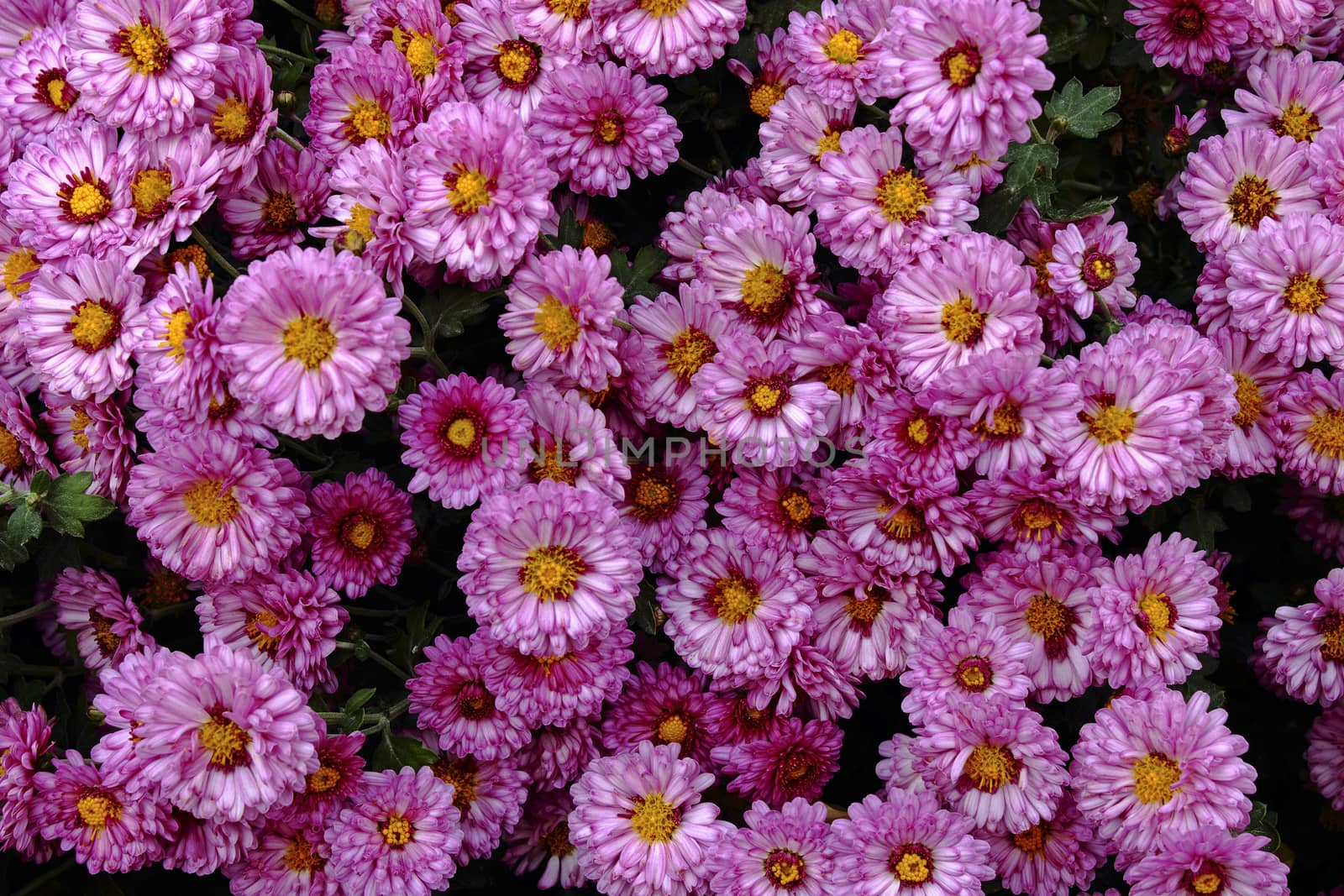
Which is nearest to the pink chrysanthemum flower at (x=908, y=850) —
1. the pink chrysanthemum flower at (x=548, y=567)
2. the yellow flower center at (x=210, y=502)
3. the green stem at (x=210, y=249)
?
the pink chrysanthemum flower at (x=548, y=567)

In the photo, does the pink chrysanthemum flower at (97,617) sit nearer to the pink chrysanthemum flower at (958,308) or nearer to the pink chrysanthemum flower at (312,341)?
the pink chrysanthemum flower at (312,341)

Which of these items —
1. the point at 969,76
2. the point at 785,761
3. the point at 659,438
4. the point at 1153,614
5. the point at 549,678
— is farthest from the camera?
the point at 659,438

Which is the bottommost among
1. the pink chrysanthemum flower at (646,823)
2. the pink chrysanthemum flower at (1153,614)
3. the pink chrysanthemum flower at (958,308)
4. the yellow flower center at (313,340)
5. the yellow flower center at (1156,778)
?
the pink chrysanthemum flower at (646,823)

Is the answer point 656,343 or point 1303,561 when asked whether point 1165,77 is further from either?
point 656,343

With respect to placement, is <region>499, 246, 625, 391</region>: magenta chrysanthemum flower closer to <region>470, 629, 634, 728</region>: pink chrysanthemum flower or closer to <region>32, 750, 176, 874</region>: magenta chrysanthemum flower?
<region>470, 629, 634, 728</region>: pink chrysanthemum flower

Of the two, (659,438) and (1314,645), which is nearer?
(1314,645)

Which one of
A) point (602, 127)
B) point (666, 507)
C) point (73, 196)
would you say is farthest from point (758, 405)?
point (73, 196)

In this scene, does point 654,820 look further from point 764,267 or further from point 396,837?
point 764,267
